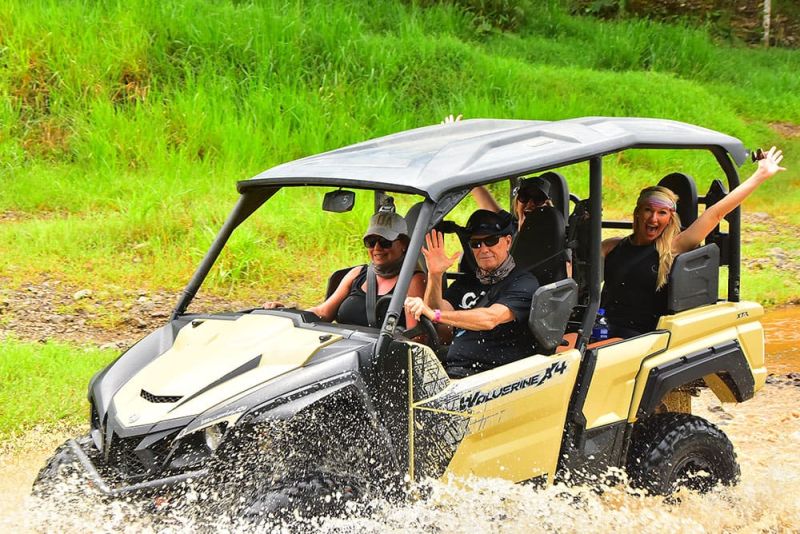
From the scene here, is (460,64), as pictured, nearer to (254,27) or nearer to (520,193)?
(254,27)

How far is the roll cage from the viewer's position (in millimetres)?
3688

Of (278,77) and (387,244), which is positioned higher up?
(387,244)

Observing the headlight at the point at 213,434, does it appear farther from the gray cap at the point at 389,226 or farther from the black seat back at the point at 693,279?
the black seat back at the point at 693,279

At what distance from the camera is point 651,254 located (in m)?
4.72

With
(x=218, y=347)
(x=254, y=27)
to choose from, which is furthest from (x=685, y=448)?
(x=254, y=27)

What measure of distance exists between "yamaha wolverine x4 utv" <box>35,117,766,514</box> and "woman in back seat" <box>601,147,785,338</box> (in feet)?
0.41

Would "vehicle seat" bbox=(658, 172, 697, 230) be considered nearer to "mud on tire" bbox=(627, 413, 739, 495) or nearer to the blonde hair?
the blonde hair

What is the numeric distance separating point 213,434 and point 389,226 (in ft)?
4.49

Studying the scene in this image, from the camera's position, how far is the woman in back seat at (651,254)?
4.62m

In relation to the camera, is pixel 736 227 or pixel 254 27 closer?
pixel 736 227

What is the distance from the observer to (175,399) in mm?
3531

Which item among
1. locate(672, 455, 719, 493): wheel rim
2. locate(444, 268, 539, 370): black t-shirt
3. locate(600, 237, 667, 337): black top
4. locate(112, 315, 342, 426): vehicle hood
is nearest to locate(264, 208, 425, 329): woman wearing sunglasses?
locate(444, 268, 539, 370): black t-shirt

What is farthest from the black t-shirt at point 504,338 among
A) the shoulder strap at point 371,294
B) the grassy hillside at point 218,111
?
the grassy hillside at point 218,111

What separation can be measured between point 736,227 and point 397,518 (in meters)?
2.29
